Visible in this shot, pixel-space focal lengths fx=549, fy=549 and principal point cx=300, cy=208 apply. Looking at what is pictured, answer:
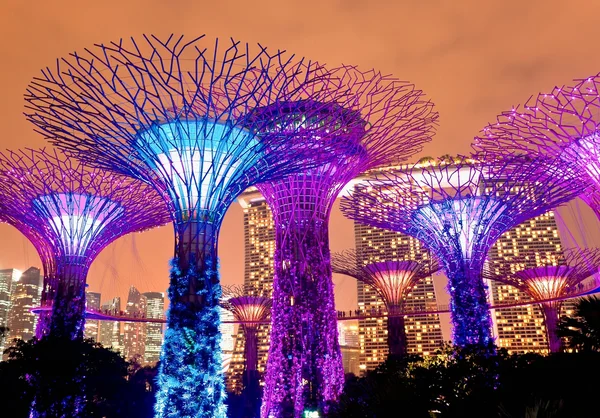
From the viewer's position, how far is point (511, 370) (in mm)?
14406

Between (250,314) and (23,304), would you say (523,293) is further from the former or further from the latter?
(23,304)

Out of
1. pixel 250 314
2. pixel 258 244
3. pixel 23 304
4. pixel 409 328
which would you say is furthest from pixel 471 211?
pixel 23 304

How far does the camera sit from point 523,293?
9269 centimetres

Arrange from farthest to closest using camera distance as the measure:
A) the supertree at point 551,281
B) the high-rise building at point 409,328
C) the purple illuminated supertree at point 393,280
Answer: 1. the high-rise building at point 409,328
2. the supertree at point 551,281
3. the purple illuminated supertree at point 393,280

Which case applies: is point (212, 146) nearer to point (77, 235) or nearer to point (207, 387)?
point (207, 387)

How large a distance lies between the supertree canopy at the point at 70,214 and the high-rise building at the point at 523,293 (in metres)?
75.3

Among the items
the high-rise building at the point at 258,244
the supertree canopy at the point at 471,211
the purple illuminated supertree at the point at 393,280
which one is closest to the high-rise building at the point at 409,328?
the high-rise building at the point at 258,244

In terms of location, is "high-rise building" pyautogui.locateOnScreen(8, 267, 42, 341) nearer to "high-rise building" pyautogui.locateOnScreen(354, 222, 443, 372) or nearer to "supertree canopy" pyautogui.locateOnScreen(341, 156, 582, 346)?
"high-rise building" pyautogui.locateOnScreen(354, 222, 443, 372)

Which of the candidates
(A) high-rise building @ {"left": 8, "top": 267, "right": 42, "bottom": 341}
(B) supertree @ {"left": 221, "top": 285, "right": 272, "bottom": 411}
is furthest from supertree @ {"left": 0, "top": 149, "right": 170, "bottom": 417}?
(A) high-rise building @ {"left": 8, "top": 267, "right": 42, "bottom": 341}

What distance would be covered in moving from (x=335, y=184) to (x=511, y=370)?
946 cm

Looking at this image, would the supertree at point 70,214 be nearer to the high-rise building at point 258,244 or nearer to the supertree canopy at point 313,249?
the supertree canopy at point 313,249

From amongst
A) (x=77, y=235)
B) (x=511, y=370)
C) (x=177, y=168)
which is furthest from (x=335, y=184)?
(x=77, y=235)

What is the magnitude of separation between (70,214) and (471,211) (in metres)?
17.5

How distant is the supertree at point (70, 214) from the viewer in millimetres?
23078
